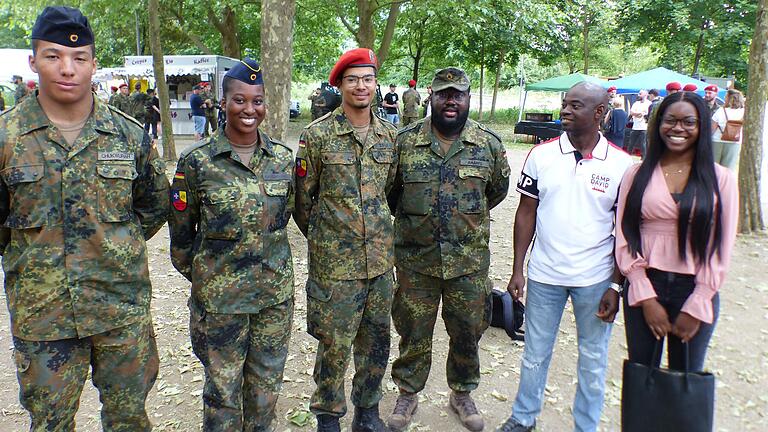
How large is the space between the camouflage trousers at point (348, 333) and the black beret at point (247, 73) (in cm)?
114

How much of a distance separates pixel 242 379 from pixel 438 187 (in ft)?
4.98

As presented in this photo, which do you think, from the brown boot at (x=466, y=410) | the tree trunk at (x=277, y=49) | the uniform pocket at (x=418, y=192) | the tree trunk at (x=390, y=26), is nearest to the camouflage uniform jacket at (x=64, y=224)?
the uniform pocket at (x=418, y=192)

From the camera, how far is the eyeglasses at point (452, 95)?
3.15 metres

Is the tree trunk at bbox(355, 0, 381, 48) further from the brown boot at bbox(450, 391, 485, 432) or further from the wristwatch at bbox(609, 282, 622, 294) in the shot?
the wristwatch at bbox(609, 282, 622, 294)

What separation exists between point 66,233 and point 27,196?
0.67 ft

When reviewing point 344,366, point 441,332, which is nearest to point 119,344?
point 344,366

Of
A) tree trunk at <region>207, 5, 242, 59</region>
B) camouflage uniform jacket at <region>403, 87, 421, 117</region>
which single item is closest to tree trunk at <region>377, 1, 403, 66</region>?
camouflage uniform jacket at <region>403, 87, 421, 117</region>

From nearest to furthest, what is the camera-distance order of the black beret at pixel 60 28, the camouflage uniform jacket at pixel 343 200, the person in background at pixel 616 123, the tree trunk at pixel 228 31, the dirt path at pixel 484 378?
the black beret at pixel 60 28
the camouflage uniform jacket at pixel 343 200
the dirt path at pixel 484 378
the person in background at pixel 616 123
the tree trunk at pixel 228 31

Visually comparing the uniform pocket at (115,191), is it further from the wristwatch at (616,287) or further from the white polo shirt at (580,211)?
the wristwatch at (616,287)

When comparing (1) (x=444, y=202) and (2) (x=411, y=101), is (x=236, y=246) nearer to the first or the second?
(1) (x=444, y=202)

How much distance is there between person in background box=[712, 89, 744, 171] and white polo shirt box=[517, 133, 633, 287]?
833 centimetres

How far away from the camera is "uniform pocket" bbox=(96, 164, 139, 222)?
229 cm

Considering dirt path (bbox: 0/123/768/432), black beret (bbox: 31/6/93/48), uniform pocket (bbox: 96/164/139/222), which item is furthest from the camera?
dirt path (bbox: 0/123/768/432)

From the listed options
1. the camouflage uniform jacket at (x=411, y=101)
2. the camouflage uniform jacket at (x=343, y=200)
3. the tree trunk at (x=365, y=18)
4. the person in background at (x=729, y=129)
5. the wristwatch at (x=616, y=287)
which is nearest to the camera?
the wristwatch at (x=616, y=287)
